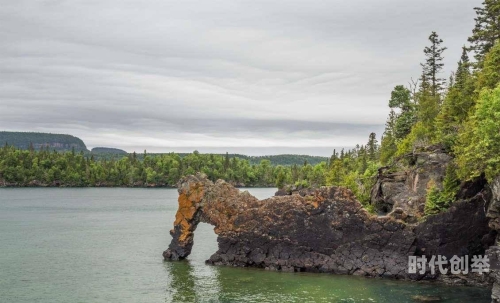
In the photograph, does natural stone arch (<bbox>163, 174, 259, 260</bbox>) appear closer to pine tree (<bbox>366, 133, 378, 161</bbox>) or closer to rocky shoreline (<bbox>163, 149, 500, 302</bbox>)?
rocky shoreline (<bbox>163, 149, 500, 302</bbox>)

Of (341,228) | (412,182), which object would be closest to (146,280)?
(341,228)

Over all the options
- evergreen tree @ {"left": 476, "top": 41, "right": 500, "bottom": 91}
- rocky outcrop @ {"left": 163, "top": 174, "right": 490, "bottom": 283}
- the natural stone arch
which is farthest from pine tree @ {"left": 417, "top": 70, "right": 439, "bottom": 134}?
the natural stone arch

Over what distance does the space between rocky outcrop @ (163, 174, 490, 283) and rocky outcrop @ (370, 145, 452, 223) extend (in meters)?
2.61

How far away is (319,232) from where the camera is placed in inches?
1815

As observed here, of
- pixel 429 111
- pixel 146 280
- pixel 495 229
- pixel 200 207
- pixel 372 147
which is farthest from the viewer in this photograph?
pixel 372 147

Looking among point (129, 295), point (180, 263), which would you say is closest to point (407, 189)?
point (180, 263)

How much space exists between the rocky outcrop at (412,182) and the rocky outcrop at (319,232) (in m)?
2.61

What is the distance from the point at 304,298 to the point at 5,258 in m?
33.2

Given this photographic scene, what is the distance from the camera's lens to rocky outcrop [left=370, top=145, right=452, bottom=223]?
155ft

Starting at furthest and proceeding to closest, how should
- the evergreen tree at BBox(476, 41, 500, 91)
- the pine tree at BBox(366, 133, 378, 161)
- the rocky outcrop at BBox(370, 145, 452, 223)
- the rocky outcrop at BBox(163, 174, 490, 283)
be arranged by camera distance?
the pine tree at BBox(366, 133, 378, 161)
the rocky outcrop at BBox(370, 145, 452, 223)
the evergreen tree at BBox(476, 41, 500, 91)
the rocky outcrop at BBox(163, 174, 490, 283)

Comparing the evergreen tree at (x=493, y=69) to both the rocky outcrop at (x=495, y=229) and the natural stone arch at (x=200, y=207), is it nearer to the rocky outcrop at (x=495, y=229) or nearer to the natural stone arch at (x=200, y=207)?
the rocky outcrop at (x=495, y=229)

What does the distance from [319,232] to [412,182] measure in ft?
40.4

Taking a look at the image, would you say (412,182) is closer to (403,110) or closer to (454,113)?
(454,113)

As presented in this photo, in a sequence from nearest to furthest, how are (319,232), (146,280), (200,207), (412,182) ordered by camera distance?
1. (146,280)
2. (319,232)
3. (200,207)
4. (412,182)
